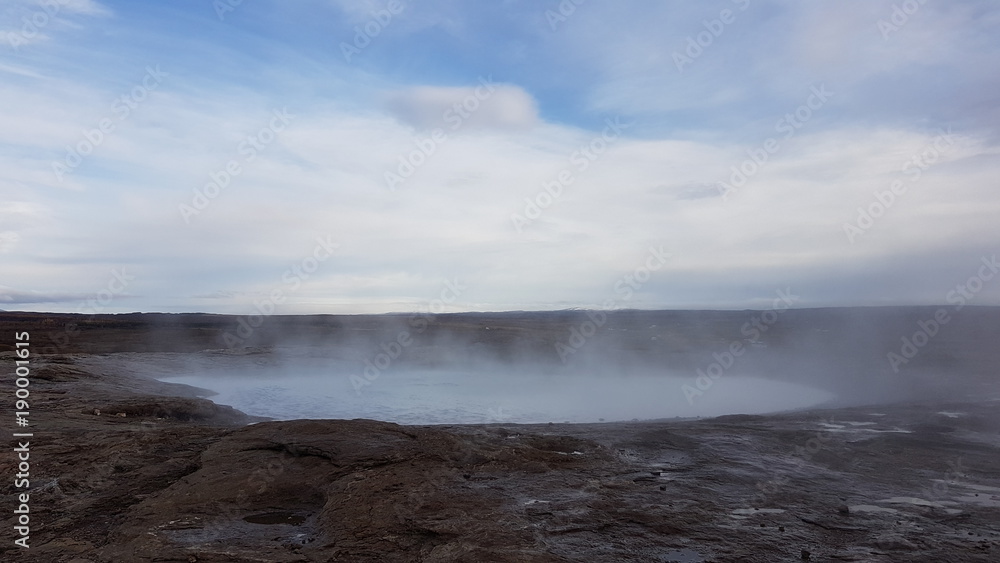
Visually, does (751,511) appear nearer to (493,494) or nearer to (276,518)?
(493,494)

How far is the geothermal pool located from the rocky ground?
16.4 ft

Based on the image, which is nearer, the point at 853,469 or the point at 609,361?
the point at 853,469

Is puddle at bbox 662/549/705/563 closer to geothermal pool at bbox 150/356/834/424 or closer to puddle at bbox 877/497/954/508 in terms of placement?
puddle at bbox 877/497/954/508

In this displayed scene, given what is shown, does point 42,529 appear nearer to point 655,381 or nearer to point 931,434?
point 931,434

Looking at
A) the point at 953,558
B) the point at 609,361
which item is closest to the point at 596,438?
the point at 953,558

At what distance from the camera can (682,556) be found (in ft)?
18.7

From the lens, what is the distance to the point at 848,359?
30000 mm

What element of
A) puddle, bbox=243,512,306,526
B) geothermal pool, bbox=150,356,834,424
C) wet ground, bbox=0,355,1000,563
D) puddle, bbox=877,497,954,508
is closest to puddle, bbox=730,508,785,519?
wet ground, bbox=0,355,1000,563

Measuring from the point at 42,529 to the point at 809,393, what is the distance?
22.5 m

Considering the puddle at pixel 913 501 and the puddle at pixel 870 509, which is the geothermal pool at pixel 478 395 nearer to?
the puddle at pixel 913 501

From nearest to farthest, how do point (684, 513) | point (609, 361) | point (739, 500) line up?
point (684, 513)
point (739, 500)
point (609, 361)

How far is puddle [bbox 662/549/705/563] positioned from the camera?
5.58m

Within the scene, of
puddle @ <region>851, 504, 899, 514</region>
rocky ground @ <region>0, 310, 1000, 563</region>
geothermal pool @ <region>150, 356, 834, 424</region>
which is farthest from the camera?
geothermal pool @ <region>150, 356, 834, 424</region>

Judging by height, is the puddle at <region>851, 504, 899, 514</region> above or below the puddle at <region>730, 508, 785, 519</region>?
below
